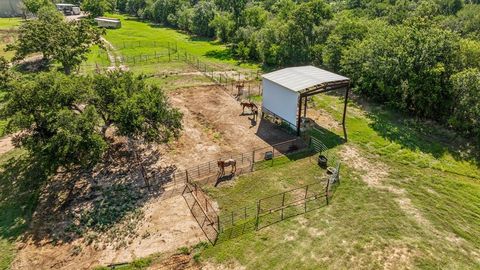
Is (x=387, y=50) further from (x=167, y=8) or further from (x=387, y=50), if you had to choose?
(x=167, y=8)

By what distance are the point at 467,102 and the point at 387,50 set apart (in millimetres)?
8653

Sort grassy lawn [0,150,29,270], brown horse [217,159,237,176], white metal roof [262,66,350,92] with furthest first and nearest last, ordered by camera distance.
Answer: white metal roof [262,66,350,92] < brown horse [217,159,237,176] < grassy lawn [0,150,29,270]

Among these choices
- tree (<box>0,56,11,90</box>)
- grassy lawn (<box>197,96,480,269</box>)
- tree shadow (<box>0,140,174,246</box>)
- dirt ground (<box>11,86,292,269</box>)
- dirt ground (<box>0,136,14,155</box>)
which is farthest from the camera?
tree (<box>0,56,11,90</box>)

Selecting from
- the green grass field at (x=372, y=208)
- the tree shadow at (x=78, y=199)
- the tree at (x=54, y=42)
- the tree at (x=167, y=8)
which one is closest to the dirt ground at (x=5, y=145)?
the green grass field at (x=372, y=208)

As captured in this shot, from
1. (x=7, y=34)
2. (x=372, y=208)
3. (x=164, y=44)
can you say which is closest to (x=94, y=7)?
(x=7, y=34)

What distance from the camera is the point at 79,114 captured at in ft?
63.0

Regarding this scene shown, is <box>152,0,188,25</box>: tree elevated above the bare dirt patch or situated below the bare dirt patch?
above

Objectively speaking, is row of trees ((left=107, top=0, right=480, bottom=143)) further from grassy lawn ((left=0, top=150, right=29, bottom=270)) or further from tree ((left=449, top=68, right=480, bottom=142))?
grassy lawn ((left=0, top=150, right=29, bottom=270))

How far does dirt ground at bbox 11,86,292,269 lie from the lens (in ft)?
50.6

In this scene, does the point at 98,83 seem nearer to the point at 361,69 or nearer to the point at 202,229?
the point at 202,229

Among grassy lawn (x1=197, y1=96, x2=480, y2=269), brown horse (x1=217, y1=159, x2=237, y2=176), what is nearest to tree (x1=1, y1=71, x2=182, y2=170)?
brown horse (x1=217, y1=159, x2=237, y2=176)

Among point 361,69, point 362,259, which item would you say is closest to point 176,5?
point 361,69

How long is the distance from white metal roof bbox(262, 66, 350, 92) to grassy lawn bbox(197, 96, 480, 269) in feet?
17.2

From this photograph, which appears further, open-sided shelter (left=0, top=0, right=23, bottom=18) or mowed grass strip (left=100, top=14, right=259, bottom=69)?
open-sided shelter (left=0, top=0, right=23, bottom=18)
